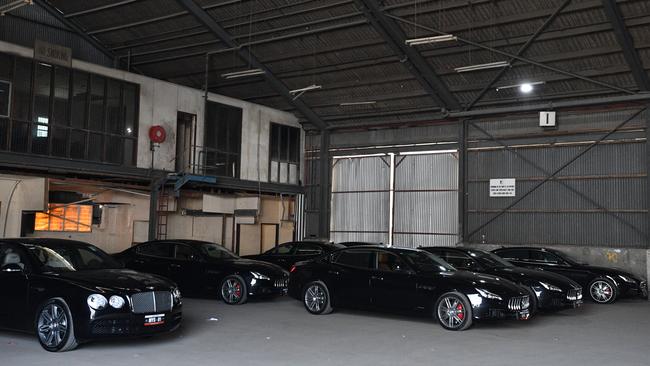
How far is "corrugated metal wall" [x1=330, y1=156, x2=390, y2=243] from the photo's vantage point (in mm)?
22922

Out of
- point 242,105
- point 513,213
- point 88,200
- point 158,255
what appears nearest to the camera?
point 158,255

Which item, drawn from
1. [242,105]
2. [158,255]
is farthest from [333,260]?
[242,105]

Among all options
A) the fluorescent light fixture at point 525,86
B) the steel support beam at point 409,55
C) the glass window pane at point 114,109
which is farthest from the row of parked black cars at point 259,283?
the steel support beam at point 409,55

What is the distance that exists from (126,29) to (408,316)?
49.6ft

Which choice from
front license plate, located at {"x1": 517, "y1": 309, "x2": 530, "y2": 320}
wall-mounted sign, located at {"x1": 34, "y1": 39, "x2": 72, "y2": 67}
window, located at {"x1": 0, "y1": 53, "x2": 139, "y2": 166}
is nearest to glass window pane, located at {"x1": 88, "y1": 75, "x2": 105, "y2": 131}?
window, located at {"x1": 0, "y1": 53, "x2": 139, "y2": 166}

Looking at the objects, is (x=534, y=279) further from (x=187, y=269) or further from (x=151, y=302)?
(x=151, y=302)

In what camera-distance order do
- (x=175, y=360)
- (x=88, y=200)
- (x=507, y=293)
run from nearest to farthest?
(x=175, y=360) < (x=507, y=293) < (x=88, y=200)

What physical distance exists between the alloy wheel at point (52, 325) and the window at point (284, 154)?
15.9 meters

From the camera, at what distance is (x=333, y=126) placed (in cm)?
2402

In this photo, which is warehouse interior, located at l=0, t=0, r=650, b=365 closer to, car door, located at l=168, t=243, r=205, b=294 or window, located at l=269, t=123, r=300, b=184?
window, located at l=269, t=123, r=300, b=184

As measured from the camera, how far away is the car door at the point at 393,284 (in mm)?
10344

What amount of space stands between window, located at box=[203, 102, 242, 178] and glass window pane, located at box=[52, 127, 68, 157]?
4994 millimetres

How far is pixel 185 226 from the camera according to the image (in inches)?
820

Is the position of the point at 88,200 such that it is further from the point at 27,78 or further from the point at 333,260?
the point at 333,260
